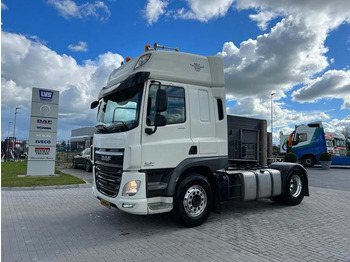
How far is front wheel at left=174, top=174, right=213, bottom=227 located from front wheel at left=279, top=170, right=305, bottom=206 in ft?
9.57

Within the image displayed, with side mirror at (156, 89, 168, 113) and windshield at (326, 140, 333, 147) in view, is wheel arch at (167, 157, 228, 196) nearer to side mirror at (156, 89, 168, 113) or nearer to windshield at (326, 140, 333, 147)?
side mirror at (156, 89, 168, 113)

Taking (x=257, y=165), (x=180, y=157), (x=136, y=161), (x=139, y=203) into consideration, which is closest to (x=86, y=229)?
(x=139, y=203)

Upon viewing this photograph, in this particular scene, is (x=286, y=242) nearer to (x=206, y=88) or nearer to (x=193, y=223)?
(x=193, y=223)

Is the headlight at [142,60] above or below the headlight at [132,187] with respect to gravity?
above

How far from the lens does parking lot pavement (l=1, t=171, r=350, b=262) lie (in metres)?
4.16

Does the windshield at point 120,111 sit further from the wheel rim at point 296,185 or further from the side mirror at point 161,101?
the wheel rim at point 296,185

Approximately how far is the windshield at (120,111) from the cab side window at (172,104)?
220 millimetres

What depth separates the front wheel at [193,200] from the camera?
5305mm

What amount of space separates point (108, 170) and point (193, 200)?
5.94 feet

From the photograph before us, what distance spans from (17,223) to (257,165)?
6.05m

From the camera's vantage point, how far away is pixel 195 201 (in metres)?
5.61

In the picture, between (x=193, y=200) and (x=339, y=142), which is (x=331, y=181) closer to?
(x=193, y=200)

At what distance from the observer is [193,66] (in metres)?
5.88

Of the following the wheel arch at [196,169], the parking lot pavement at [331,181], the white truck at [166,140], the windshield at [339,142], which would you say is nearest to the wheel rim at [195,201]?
the white truck at [166,140]
